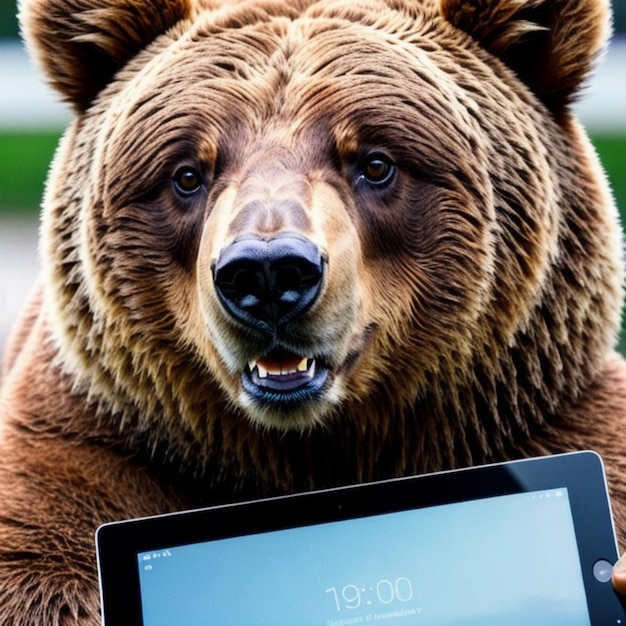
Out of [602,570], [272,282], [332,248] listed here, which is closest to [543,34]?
[332,248]

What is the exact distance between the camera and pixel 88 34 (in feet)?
8.65

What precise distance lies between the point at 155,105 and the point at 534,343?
0.95 m

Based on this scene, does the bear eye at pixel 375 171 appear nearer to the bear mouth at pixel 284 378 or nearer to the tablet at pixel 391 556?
the bear mouth at pixel 284 378

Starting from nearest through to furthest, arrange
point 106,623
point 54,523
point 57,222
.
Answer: point 106,623 < point 54,523 < point 57,222

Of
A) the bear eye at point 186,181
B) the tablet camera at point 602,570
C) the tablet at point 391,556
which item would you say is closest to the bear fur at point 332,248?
the bear eye at point 186,181

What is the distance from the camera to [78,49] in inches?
105

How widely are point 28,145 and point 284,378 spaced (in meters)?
5.16

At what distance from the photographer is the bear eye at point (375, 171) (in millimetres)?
2377

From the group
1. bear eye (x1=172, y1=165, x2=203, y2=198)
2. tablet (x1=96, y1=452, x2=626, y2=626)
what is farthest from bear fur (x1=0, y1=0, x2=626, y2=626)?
tablet (x1=96, y1=452, x2=626, y2=626)

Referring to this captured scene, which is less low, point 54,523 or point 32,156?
point 54,523

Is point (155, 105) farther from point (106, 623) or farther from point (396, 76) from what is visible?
point (106, 623)

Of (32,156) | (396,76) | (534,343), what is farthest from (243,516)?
(32,156)

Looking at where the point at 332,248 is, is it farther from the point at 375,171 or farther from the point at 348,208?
the point at 375,171

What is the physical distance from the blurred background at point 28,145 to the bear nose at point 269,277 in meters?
3.00
